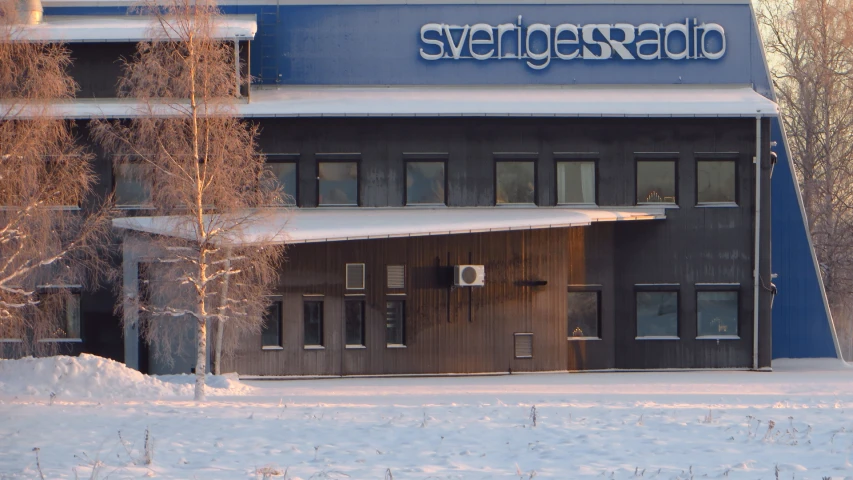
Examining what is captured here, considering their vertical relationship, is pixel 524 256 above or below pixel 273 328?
above

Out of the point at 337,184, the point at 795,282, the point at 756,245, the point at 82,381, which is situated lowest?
the point at 82,381

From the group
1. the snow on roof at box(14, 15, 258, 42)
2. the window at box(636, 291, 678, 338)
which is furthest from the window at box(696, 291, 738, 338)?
the snow on roof at box(14, 15, 258, 42)

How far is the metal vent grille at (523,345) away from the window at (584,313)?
1.64 m

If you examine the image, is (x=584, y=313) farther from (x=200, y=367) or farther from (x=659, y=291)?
(x=200, y=367)

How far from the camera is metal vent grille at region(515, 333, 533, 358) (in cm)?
2602

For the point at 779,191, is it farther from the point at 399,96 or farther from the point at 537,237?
the point at 399,96

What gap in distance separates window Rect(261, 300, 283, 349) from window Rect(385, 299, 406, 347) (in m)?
2.66

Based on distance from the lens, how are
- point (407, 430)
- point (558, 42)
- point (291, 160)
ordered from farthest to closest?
1. point (558, 42)
2. point (291, 160)
3. point (407, 430)

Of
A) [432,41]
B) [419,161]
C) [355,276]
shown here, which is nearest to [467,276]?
[355,276]

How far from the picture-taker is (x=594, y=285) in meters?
27.1

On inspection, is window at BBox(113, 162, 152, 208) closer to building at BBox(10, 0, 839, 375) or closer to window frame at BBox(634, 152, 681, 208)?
building at BBox(10, 0, 839, 375)

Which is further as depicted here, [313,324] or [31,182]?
[313,324]

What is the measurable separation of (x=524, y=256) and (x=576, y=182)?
2.71 metres

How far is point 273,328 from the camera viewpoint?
2525cm
